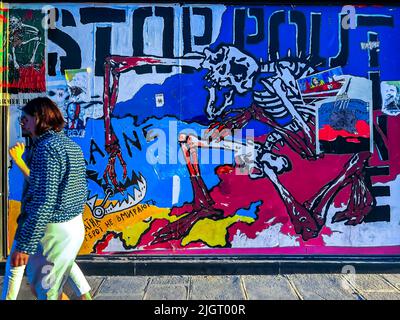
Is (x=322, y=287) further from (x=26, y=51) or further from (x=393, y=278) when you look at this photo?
(x=26, y=51)

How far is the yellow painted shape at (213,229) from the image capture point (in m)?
5.74

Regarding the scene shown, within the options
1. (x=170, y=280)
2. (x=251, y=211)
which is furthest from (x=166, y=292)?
(x=251, y=211)

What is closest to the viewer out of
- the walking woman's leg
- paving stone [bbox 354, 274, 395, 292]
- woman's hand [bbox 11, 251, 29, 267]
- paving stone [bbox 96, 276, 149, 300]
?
woman's hand [bbox 11, 251, 29, 267]

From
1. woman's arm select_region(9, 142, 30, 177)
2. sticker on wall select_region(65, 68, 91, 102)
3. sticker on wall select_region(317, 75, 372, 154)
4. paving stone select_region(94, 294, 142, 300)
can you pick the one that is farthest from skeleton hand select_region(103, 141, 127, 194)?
sticker on wall select_region(317, 75, 372, 154)

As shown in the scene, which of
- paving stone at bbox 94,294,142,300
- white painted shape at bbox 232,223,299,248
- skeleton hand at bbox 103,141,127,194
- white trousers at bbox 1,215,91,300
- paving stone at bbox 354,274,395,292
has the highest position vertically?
skeleton hand at bbox 103,141,127,194

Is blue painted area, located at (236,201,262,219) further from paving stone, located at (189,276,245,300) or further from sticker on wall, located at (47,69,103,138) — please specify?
sticker on wall, located at (47,69,103,138)

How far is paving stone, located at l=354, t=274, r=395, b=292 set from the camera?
5.13 m

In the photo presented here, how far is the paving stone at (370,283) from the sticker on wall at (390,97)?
2104 mm

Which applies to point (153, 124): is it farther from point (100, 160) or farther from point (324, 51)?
point (324, 51)

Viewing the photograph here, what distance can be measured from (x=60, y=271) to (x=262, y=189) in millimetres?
3015

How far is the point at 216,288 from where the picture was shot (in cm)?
517

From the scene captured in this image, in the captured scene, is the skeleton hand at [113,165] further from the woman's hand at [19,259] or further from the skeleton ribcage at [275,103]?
the woman's hand at [19,259]

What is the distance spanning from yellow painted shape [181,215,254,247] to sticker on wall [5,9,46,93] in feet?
8.88
